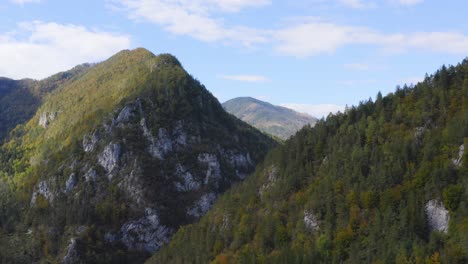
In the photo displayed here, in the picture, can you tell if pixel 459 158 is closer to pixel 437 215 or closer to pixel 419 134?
pixel 437 215

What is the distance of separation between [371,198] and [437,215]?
2193 centimetres

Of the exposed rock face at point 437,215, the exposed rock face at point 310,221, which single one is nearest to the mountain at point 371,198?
the exposed rock face at point 437,215

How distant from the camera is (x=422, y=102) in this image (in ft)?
572

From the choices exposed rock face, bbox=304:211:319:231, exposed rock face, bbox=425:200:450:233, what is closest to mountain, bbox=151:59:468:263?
exposed rock face, bbox=425:200:450:233

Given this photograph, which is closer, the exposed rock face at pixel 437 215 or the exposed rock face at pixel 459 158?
the exposed rock face at pixel 437 215

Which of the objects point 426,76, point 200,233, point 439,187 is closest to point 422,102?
point 426,76

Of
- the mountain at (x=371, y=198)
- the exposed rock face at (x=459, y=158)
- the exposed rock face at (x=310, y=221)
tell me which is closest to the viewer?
the mountain at (x=371, y=198)

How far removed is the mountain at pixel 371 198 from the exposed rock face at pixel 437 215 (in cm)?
28

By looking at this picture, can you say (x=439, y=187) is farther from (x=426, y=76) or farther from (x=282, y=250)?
(x=426, y=76)

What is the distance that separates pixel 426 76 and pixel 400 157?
57.6 m

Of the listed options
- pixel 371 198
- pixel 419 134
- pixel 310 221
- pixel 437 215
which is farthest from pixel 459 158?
pixel 310 221

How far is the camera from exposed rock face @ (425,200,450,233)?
129375 millimetres

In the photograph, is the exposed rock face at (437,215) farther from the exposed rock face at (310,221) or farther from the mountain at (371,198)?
the exposed rock face at (310,221)

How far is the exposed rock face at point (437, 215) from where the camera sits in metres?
129
